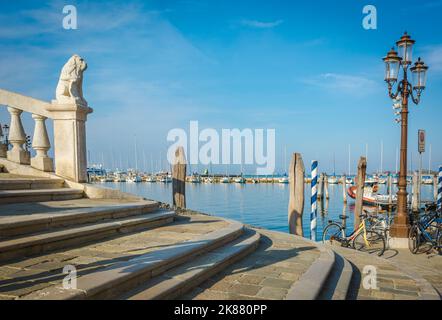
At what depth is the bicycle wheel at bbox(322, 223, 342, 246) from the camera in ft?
29.0

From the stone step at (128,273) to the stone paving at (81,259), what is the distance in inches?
6.7

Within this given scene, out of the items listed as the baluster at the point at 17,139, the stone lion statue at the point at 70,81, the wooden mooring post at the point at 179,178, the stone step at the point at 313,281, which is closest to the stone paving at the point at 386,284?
the stone step at the point at 313,281

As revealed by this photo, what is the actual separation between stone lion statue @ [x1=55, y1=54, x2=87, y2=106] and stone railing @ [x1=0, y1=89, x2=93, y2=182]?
168 millimetres

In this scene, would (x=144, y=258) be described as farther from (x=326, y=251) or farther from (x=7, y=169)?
(x=7, y=169)

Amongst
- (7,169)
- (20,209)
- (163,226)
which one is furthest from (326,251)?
(7,169)

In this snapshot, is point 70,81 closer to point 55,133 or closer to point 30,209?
point 55,133

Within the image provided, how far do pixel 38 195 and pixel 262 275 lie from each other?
459cm

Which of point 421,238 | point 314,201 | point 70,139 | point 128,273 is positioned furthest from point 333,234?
point 70,139

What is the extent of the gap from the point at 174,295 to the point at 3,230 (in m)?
2.29

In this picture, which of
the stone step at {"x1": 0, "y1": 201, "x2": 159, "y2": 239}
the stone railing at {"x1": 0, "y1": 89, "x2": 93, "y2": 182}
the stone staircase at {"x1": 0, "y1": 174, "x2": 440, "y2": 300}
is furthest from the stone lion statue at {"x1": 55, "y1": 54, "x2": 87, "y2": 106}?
the stone step at {"x1": 0, "y1": 201, "x2": 159, "y2": 239}

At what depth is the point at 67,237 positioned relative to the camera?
421cm
